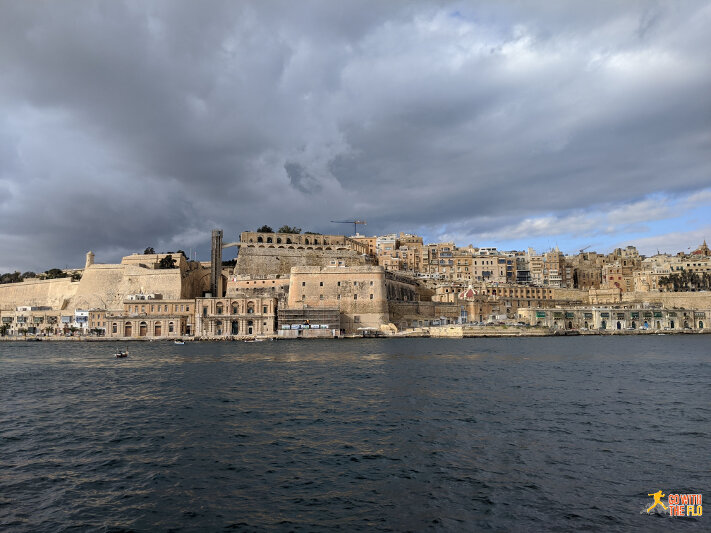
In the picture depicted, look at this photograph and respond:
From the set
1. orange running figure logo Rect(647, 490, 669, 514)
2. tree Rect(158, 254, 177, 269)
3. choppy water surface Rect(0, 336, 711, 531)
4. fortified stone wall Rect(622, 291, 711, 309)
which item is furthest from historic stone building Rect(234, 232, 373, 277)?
orange running figure logo Rect(647, 490, 669, 514)

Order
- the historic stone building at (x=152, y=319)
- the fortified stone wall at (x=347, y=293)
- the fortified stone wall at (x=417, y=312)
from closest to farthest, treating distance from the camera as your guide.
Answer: the fortified stone wall at (x=347, y=293) → the historic stone building at (x=152, y=319) → the fortified stone wall at (x=417, y=312)

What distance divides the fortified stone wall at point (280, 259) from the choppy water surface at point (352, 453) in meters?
52.2

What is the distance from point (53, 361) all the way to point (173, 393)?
1882 cm

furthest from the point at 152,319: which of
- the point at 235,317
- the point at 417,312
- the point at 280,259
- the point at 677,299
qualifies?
the point at 677,299

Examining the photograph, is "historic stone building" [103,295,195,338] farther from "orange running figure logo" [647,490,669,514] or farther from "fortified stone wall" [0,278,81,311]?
"orange running figure logo" [647,490,669,514]

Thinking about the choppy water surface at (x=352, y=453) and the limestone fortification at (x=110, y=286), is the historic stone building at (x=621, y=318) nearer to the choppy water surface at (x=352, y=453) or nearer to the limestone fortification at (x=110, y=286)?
the choppy water surface at (x=352, y=453)

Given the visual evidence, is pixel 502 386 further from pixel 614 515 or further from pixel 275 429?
pixel 614 515

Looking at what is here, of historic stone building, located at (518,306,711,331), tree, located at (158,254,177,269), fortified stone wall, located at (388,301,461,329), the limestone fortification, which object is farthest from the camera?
tree, located at (158,254,177,269)

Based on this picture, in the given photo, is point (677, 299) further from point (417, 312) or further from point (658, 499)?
point (658, 499)

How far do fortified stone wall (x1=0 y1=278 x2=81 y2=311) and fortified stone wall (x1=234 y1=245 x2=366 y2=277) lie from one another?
77.1 ft

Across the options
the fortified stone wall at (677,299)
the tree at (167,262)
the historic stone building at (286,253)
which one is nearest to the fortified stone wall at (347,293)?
the historic stone building at (286,253)

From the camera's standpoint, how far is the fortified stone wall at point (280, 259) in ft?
240

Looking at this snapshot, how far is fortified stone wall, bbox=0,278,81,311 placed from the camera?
235ft

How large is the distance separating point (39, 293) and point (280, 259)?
3553 centimetres
